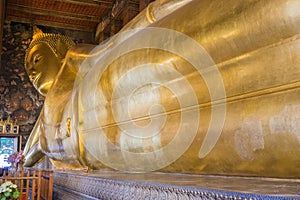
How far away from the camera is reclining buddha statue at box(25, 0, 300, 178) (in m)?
0.80

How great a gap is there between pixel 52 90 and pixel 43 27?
170 inches

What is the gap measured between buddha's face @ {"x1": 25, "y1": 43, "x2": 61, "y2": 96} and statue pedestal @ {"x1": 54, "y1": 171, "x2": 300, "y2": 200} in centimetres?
207

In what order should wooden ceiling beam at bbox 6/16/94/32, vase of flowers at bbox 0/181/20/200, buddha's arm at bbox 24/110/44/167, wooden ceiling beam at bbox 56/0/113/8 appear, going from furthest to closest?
wooden ceiling beam at bbox 6/16/94/32 → wooden ceiling beam at bbox 56/0/113/8 → buddha's arm at bbox 24/110/44/167 → vase of flowers at bbox 0/181/20/200

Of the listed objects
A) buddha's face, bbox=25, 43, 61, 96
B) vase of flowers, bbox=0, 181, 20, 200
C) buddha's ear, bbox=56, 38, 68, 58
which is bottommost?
vase of flowers, bbox=0, 181, 20, 200

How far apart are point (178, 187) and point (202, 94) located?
0.41 m

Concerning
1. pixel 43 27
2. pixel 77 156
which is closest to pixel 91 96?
pixel 77 156

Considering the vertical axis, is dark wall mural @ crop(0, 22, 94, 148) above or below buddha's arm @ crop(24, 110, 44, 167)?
above

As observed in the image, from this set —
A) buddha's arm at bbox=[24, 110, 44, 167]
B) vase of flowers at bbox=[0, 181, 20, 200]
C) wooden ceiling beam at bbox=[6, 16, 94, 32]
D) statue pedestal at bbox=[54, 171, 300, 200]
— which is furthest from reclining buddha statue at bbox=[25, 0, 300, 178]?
wooden ceiling beam at bbox=[6, 16, 94, 32]

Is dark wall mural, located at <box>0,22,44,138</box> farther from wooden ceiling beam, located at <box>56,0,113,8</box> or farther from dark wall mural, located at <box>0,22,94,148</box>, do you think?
wooden ceiling beam, located at <box>56,0,113,8</box>

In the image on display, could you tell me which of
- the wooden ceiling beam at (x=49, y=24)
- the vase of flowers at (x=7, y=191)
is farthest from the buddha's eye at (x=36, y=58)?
the wooden ceiling beam at (x=49, y=24)

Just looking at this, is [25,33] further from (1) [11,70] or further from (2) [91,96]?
(2) [91,96]

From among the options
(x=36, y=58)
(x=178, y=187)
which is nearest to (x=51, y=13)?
(x=36, y=58)

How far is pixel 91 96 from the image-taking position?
1.69m

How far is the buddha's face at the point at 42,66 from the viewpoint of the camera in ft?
11.9
